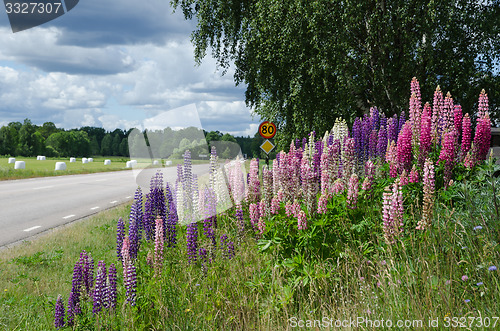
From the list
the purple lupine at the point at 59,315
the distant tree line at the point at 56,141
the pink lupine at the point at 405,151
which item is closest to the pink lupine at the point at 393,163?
the pink lupine at the point at 405,151

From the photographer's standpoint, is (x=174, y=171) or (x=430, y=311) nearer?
(x=430, y=311)

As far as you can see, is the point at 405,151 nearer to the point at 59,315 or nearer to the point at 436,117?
the point at 436,117

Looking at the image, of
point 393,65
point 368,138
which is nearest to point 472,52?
point 393,65

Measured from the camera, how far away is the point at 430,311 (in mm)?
2914

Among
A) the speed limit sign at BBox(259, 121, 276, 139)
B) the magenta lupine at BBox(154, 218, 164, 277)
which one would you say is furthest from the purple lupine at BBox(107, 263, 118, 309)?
the speed limit sign at BBox(259, 121, 276, 139)

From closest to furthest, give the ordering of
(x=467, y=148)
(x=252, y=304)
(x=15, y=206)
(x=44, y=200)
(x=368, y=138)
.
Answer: (x=252, y=304) < (x=467, y=148) < (x=368, y=138) < (x=15, y=206) < (x=44, y=200)

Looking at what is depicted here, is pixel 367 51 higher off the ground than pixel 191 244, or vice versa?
pixel 367 51

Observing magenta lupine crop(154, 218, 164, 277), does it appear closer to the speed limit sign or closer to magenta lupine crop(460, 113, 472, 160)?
magenta lupine crop(460, 113, 472, 160)

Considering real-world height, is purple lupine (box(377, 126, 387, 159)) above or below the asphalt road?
above

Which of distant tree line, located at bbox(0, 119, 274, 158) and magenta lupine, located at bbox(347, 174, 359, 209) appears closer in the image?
magenta lupine, located at bbox(347, 174, 359, 209)

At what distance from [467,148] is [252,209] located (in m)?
2.94

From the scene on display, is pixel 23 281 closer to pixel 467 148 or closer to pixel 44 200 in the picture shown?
pixel 467 148

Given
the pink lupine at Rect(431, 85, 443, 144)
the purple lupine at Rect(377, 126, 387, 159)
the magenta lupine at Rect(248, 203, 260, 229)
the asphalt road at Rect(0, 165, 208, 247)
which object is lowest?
the asphalt road at Rect(0, 165, 208, 247)

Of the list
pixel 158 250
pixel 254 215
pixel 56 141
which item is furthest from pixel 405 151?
pixel 56 141
